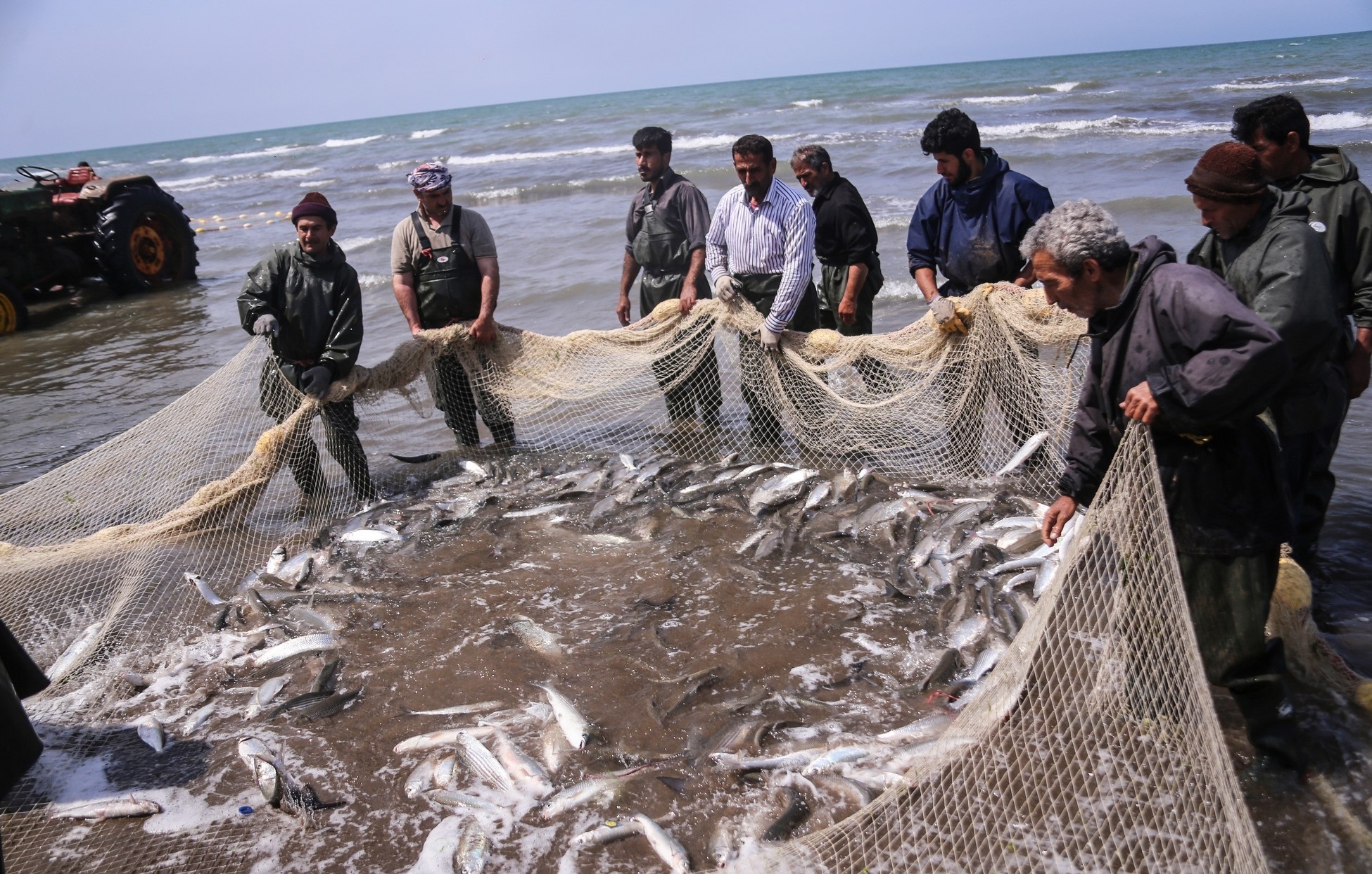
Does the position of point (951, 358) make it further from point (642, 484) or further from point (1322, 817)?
point (1322, 817)

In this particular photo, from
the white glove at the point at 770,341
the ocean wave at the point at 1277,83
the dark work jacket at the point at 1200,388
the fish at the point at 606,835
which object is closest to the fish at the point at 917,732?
the fish at the point at 606,835

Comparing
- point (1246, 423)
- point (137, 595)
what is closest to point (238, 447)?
point (137, 595)

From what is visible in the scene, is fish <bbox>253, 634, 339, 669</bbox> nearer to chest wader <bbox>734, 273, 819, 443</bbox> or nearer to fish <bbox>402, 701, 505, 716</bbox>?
fish <bbox>402, 701, 505, 716</bbox>

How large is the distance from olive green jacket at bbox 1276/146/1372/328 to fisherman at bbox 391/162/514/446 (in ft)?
16.5

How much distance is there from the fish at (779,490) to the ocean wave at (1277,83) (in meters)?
29.0

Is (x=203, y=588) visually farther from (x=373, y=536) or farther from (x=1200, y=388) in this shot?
(x=1200, y=388)

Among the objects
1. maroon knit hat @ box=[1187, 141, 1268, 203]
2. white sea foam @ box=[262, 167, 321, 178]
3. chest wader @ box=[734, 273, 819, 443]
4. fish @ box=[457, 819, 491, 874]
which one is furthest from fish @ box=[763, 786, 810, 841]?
white sea foam @ box=[262, 167, 321, 178]

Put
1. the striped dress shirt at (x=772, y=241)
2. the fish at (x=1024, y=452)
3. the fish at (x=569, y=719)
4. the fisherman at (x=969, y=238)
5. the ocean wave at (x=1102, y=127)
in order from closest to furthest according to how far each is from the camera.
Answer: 1. the fish at (x=569, y=719)
2. the fisherman at (x=969, y=238)
3. the fish at (x=1024, y=452)
4. the striped dress shirt at (x=772, y=241)
5. the ocean wave at (x=1102, y=127)

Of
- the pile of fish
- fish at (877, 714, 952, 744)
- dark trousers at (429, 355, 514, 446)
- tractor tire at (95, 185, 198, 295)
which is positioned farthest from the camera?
tractor tire at (95, 185, 198, 295)

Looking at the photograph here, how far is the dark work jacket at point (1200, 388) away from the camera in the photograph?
2779 mm

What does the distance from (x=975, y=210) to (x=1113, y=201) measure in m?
10.1

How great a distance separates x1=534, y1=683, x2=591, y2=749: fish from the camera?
3.95 meters

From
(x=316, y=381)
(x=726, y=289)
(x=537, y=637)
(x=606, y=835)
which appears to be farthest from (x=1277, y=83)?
(x=606, y=835)

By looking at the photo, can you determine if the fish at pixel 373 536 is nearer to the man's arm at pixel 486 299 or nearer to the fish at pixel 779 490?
the man's arm at pixel 486 299
